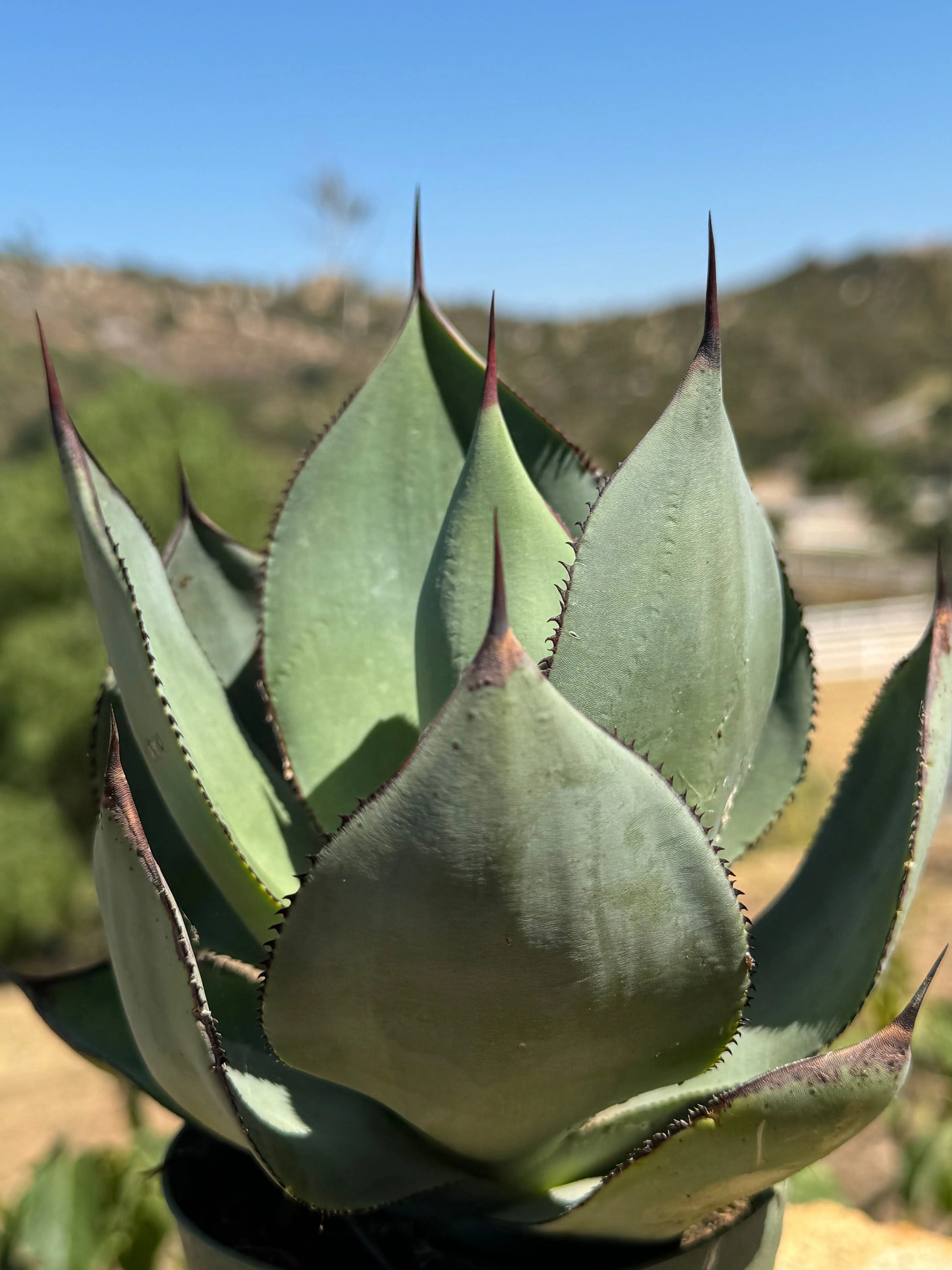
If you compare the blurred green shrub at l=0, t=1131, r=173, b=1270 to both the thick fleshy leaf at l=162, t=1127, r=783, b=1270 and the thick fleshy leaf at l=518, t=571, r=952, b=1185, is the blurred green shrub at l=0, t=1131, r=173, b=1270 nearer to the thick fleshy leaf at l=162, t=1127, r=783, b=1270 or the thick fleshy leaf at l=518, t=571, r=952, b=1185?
the thick fleshy leaf at l=162, t=1127, r=783, b=1270

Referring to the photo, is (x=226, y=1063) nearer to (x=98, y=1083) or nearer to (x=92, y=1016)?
(x=92, y=1016)

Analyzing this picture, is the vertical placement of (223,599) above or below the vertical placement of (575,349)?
below

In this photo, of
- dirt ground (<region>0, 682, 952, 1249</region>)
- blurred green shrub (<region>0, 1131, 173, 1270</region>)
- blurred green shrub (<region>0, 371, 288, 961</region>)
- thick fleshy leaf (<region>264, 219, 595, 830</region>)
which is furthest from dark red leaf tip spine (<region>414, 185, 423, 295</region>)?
blurred green shrub (<region>0, 371, 288, 961</region>)

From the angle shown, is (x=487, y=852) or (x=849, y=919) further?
(x=849, y=919)

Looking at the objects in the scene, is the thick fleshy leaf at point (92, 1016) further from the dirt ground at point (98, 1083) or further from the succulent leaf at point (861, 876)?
the dirt ground at point (98, 1083)

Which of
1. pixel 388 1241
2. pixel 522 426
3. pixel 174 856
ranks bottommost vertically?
pixel 388 1241

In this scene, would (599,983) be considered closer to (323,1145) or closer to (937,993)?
(323,1145)

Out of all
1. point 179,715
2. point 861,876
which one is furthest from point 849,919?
point 179,715
